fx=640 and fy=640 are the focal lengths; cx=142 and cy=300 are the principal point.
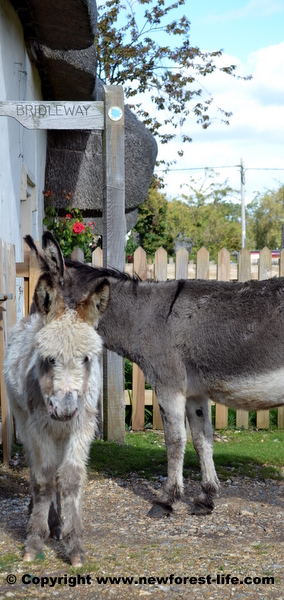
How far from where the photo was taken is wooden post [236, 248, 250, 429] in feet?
24.7

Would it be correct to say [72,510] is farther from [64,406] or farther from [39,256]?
[39,256]

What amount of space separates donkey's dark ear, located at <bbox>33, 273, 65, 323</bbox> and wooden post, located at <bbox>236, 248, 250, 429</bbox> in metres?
4.32

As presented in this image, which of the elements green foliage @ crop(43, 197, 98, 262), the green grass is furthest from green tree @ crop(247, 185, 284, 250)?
the green grass

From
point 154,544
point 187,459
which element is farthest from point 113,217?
point 154,544

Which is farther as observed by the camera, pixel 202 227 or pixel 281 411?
pixel 202 227

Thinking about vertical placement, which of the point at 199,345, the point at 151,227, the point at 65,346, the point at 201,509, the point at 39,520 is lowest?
the point at 201,509

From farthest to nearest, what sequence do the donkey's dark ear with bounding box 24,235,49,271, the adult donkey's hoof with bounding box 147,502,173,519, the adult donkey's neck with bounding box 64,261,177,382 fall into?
the adult donkey's neck with bounding box 64,261,177,382
the adult donkey's hoof with bounding box 147,502,173,519
the donkey's dark ear with bounding box 24,235,49,271

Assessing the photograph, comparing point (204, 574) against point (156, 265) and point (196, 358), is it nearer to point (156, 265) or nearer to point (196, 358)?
point (196, 358)

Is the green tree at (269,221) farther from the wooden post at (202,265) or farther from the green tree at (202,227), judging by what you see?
the wooden post at (202,265)

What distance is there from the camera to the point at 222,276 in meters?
7.49

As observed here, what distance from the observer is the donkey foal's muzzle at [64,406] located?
3.20m

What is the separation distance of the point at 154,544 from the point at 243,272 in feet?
13.6

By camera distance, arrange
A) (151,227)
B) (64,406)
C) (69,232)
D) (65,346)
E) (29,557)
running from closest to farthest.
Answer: (64,406), (65,346), (29,557), (69,232), (151,227)

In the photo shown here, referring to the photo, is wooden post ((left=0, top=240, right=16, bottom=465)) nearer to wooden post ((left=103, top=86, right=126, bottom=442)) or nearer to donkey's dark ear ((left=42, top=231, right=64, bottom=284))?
wooden post ((left=103, top=86, right=126, bottom=442))
